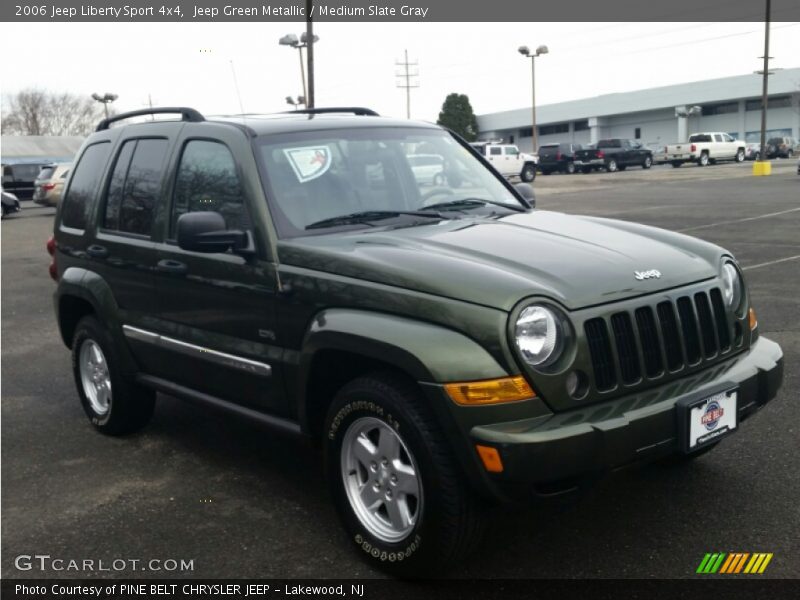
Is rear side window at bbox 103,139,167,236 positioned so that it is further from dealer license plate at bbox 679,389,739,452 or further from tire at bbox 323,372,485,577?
dealer license plate at bbox 679,389,739,452

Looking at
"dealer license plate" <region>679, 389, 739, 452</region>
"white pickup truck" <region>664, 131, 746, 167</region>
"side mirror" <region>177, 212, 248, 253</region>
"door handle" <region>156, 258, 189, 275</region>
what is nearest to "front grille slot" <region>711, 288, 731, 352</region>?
"dealer license plate" <region>679, 389, 739, 452</region>

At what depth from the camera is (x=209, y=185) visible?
14.9 ft

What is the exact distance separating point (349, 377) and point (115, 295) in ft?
6.75

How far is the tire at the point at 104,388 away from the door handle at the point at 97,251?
0.42m

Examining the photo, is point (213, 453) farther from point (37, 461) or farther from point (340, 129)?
point (340, 129)

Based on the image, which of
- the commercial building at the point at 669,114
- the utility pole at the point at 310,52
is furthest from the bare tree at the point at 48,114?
the utility pole at the point at 310,52

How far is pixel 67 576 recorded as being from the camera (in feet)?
12.2

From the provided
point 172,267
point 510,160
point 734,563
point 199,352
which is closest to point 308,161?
point 172,267

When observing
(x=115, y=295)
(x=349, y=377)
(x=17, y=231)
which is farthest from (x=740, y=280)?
(x=17, y=231)

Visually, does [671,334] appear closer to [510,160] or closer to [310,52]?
[310,52]

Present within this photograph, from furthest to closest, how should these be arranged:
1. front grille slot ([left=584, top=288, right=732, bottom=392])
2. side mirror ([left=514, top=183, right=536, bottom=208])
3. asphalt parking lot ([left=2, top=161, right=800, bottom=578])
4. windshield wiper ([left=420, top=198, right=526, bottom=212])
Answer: side mirror ([left=514, top=183, right=536, bottom=208]) → windshield wiper ([left=420, top=198, right=526, bottom=212]) → asphalt parking lot ([left=2, top=161, right=800, bottom=578]) → front grille slot ([left=584, top=288, right=732, bottom=392])

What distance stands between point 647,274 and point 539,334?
640 millimetres

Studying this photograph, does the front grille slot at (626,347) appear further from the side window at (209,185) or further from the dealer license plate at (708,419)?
the side window at (209,185)

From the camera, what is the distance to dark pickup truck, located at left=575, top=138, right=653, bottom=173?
48.2m
